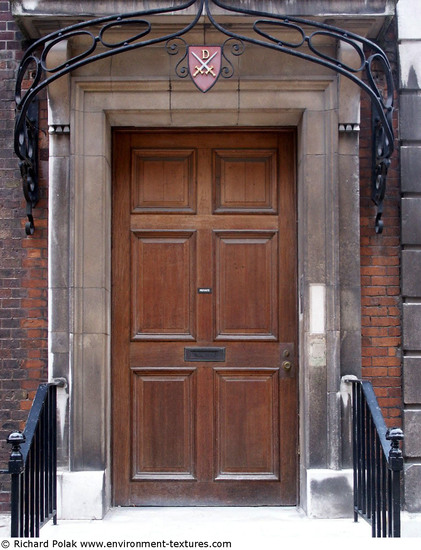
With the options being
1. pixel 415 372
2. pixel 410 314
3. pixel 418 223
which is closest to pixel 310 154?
pixel 418 223

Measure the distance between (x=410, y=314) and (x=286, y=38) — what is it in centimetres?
217

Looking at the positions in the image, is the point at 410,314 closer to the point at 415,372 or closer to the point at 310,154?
the point at 415,372

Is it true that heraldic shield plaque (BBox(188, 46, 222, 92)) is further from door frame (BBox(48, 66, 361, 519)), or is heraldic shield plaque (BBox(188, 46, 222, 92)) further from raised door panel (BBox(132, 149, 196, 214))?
raised door panel (BBox(132, 149, 196, 214))

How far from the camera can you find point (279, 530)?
536cm

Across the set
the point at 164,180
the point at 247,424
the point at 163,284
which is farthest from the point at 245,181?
the point at 247,424

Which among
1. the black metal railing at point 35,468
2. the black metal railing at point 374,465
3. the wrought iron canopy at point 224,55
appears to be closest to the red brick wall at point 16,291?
the wrought iron canopy at point 224,55

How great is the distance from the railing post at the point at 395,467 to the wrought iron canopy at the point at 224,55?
70.5 inches

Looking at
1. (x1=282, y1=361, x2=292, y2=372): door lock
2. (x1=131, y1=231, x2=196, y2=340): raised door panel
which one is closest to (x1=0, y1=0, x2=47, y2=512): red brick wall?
(x1=131, y1=231, x2=196, y2=340): raised door panel

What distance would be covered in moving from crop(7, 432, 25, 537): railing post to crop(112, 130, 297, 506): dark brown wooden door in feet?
4.94

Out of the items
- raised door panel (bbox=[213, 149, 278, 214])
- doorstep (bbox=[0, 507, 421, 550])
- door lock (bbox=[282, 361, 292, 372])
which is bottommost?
doorstep (bbox=[0, 507, 421, 550])

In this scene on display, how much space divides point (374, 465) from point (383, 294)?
1.44 metres

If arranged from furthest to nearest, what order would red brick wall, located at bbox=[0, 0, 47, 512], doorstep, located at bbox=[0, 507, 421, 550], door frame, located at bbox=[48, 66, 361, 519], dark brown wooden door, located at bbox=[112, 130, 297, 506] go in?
1. dark brown wooden door, located at bbox=[112, 130, 297, 506]
2. red brick wall, located at bbox=[0, 0, 47, 512]
3. door frame, located at bbox=[48, 66, 361, 519]
4. doorstep, located at bbox=[0, 507, 421, 550]

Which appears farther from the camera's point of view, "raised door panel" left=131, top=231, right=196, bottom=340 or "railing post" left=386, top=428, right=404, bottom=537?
"raised door panel" left=131, top=231, right=196, bottom=340

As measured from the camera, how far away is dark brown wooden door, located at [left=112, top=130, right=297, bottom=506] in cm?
608
